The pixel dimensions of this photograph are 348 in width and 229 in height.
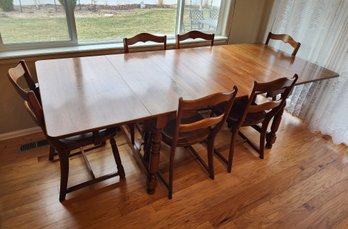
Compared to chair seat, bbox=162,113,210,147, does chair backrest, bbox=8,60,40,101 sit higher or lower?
higher

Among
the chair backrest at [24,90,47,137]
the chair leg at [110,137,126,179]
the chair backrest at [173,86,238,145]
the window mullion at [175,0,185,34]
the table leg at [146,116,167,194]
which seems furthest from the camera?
the window mullion at [175,0,185,34]

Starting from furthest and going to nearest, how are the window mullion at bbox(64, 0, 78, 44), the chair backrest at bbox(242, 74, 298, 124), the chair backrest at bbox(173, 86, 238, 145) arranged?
1. the window mullion at bbox(64, 0, 78, 44)
2. the chair backrest at bbox(242, 74, 298, 124)
3. the chair backrest at bbox(173, 86, 238, 145)

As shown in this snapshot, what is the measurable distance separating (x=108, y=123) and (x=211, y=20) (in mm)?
2200

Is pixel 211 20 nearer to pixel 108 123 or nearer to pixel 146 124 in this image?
pixel 146 124

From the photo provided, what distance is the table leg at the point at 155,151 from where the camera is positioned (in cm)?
136

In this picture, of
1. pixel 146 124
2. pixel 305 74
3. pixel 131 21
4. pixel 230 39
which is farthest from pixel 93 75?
pixel 230 39

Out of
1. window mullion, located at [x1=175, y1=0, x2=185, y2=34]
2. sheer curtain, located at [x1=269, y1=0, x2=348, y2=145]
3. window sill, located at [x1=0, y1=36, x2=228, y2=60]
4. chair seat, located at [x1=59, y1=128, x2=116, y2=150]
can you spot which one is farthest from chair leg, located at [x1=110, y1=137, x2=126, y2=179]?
sheer curtain, located at [x1=269, y1=0, x2=348, y2=145]

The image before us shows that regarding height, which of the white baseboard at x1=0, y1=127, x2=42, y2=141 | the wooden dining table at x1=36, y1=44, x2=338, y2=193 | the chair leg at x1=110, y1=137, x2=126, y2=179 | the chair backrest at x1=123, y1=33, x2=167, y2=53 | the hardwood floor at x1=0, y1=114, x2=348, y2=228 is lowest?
the hardwood floor at x1=0, y1=114, x2=348, y2=228

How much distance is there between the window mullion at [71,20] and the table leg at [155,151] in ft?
4.31

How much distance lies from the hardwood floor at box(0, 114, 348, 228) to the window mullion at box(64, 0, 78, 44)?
985 millimetres

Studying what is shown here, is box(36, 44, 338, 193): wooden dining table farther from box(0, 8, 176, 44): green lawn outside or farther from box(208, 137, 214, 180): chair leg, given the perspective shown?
box(0, 8, 176, 44): green lawn outside

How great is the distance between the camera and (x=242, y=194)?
1.79 meters

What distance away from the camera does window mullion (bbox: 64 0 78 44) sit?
200 cm

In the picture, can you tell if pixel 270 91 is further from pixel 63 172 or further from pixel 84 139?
pixel 63 172
